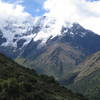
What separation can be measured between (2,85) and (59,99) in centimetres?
2174

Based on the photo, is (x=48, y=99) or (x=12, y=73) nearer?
(x=48, y=99)

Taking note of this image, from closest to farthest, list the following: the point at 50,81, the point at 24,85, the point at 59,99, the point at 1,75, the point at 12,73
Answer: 1. the point at 24,85
2. the point at 59,99
3. the point at 1,75
4. the point at 12,73
5. the point at 50,81

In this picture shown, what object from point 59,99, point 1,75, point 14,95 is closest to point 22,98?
point 14,95

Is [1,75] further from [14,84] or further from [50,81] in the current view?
[50,81]

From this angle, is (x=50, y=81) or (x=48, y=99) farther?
(x=50, y=81)

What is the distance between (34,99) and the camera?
76750mm

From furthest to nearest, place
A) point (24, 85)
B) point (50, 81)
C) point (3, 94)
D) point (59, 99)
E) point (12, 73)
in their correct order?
point (50, 81)
point (12, 73)
point (59, 99)
point (24, 85)
point (3, 94)

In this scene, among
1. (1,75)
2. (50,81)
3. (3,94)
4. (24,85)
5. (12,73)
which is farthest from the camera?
(50,81)

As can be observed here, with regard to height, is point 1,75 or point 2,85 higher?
point 1,75

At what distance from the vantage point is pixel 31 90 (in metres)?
82.6

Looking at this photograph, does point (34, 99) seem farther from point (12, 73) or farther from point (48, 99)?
point (12, 73)

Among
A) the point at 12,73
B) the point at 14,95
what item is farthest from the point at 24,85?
the point at 12,73

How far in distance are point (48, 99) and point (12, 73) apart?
963 inches

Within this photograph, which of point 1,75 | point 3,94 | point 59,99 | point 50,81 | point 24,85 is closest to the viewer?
point 3,94
